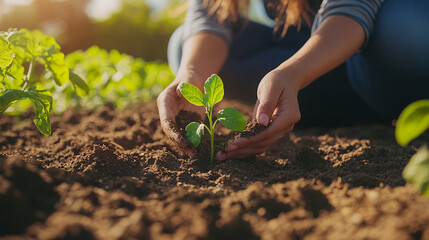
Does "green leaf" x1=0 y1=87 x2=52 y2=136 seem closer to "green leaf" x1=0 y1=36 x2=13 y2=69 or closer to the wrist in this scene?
"green leaf" x1=0 y1=36 x2=13 y2=69

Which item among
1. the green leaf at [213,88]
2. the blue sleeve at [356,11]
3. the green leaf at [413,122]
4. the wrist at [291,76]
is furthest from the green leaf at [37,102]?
the blue sleeve at [356,11]

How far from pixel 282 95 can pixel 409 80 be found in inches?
40.8

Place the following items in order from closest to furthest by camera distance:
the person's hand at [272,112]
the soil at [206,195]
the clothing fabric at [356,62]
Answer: the soil at [206,195] → the person's hand at [272,112] → the clothing fabric at [356,62]

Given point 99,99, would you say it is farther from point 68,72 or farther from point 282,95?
point 282,95

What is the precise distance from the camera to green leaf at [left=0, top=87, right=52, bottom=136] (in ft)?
4.50

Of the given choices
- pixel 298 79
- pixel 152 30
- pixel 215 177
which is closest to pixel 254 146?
pixel 215 177

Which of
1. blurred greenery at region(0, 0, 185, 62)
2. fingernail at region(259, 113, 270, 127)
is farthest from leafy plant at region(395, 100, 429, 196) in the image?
blurred greenery at region(0, 0, 185, 62)

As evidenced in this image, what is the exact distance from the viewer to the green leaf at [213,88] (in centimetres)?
144

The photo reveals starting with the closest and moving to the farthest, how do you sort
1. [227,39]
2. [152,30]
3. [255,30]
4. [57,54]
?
[57,54] → [227,39] → [255,30] → [152,30]

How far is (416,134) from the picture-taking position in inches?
33.7

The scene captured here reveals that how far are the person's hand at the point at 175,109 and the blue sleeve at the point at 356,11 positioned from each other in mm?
769

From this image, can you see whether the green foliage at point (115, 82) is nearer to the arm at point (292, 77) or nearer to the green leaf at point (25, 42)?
the green leaf at point (25, 42)

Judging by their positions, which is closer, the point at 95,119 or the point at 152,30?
the point at 95,119

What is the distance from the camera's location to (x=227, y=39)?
265cm
